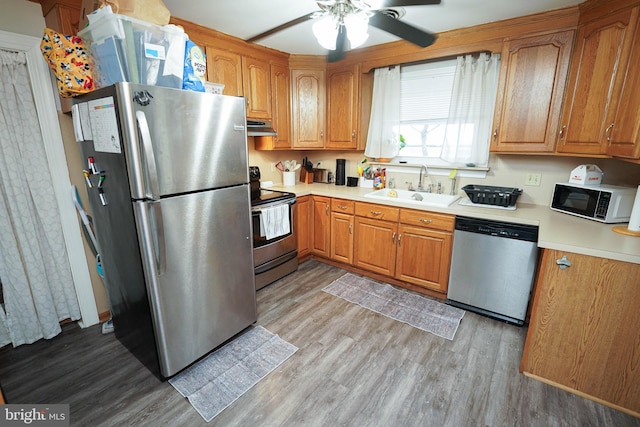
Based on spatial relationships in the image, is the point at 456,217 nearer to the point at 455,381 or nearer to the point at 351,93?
the point at 455,381

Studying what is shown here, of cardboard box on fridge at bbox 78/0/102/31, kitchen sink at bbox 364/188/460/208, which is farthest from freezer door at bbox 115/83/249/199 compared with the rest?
kitchen sink at bbox 364/188/460/208

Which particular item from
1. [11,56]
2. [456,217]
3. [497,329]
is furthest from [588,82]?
[11,56]

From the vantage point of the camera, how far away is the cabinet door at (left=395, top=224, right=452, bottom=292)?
2547mm

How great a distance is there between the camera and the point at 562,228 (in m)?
1.87

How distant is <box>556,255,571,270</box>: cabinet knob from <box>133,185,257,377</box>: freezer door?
1.91 metres

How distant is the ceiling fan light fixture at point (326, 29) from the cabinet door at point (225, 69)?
1.33 meters

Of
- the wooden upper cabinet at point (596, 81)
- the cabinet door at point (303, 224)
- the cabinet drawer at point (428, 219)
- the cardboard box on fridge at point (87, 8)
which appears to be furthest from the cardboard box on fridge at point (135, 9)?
the wooden upper cabinet at point (596, 81)

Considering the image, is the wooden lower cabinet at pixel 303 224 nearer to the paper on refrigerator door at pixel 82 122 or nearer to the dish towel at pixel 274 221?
the dish towel at pixel 274 221

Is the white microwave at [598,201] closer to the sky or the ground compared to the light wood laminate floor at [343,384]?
closer to the sky

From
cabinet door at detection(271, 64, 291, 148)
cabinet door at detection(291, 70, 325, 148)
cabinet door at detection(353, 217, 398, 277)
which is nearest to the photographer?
cabinet door at detection(353, 217, 398, 277)

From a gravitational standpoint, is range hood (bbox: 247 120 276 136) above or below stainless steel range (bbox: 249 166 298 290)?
above

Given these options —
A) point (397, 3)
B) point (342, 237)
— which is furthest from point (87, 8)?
point (342, 237)

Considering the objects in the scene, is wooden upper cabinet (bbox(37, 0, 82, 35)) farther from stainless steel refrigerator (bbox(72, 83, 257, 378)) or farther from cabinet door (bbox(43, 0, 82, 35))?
stainless steel refrigerator (bbox(72, 83, 257, 378))

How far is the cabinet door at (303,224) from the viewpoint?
320 centimetres
